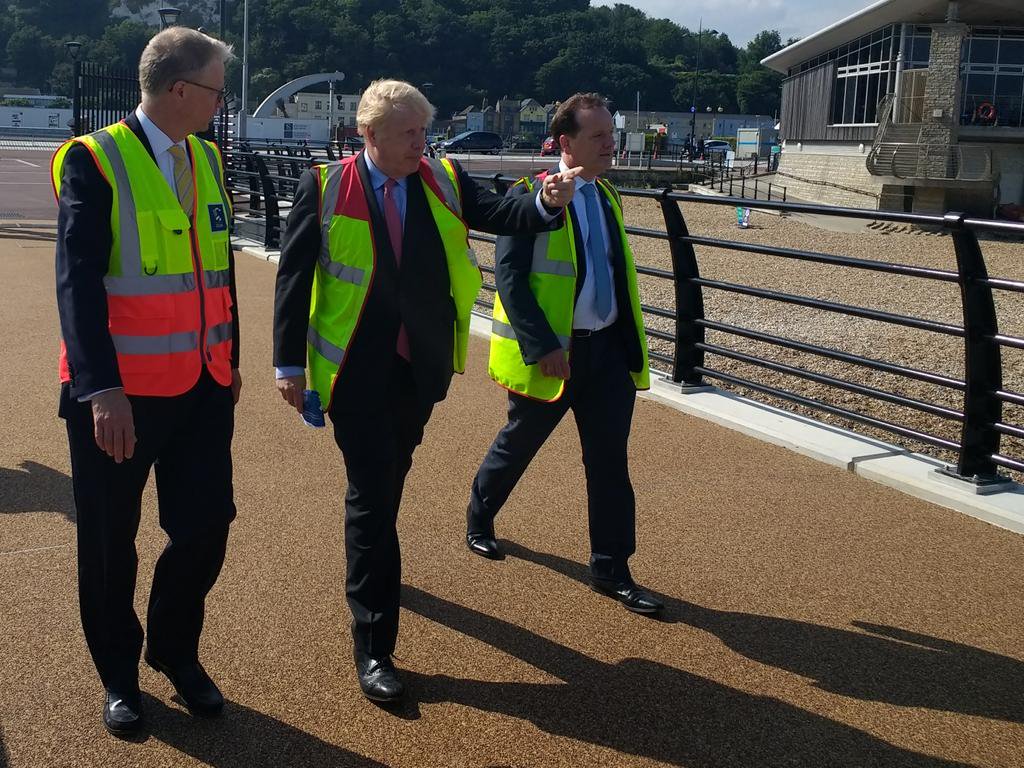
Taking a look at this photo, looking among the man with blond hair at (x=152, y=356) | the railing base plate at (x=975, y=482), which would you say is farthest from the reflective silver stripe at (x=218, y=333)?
the railing base plate at (x=975, y=482)

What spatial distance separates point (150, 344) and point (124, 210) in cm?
35

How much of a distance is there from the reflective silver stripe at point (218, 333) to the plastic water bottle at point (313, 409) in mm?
319

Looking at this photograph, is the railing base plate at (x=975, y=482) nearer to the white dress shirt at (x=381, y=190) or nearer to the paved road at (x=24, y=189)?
the white dress shirt at (x=381, y=190)

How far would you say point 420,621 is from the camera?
13.0ft

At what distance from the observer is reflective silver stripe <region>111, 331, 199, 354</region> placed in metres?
3.04

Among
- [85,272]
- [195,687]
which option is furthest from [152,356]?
[195,687]

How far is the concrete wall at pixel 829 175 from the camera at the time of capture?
4178 centimetres

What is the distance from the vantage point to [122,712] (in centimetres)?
316

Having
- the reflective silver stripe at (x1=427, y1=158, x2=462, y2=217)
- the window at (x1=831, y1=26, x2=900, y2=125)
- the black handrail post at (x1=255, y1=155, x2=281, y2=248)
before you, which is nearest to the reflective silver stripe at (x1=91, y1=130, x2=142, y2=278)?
the reflective silver stripe at (x1=427, y1=158, x2=462, y2=217)

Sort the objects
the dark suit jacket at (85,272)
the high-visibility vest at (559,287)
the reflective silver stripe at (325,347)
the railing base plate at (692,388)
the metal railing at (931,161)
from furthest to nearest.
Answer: the metal railing at (931,161) → the railing base plate at (692,388) → the high-visibility vest at (559,287) → the reflective silver stripe at (325,347) → the dark suit jacket at (85,272)

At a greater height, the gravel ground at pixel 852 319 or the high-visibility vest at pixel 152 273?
the high-visibility vest at pixel 152 273

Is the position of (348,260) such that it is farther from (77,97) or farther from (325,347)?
(77,97)

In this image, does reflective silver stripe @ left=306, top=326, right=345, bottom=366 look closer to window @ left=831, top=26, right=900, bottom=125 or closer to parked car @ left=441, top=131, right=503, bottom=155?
window @ left=831, top=26, right=900, bottom=125

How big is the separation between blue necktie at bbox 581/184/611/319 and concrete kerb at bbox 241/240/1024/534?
2.06 m
